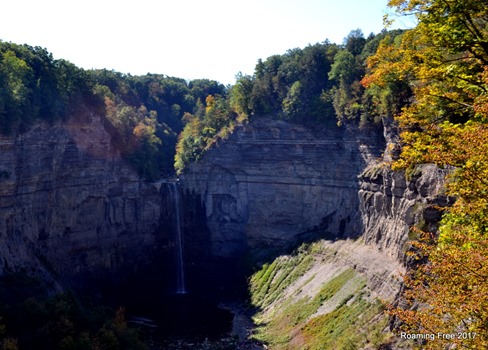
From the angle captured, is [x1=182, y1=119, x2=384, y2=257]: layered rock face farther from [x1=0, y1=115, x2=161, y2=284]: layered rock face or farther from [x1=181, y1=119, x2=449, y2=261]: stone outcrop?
[x1=0, y1=115, x2=161, y2=284]: layered rock face

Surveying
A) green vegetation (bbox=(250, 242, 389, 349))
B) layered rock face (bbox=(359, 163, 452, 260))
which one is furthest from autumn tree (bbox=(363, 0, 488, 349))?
green vegetation (bbox=(250, 242, 389, 349))

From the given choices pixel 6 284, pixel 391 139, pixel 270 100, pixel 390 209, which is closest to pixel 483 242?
pixel 390 209

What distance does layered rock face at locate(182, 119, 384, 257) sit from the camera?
58.0m

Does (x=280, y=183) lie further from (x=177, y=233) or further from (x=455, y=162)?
(x=455, y=162)

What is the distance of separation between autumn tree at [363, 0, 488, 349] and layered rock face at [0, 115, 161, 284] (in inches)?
1649

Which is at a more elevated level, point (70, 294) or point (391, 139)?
point (391, 139)

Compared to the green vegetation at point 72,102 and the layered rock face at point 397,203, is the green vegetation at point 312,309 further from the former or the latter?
the green vegetation at point 72,102

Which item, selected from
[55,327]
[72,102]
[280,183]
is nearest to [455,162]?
[55,327]

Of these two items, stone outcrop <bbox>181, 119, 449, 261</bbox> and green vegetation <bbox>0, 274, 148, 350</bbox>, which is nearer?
green vegetation <bbox>0, 274, 148, 350</bbox>

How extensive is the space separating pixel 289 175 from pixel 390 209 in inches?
783

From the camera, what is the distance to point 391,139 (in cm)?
4925

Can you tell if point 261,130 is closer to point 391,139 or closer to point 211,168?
point 211,168

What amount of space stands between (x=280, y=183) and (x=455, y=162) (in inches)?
2007

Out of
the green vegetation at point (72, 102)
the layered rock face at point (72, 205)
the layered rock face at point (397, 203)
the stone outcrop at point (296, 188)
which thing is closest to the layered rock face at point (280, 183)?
the stone outcrop at point (296, 188)
